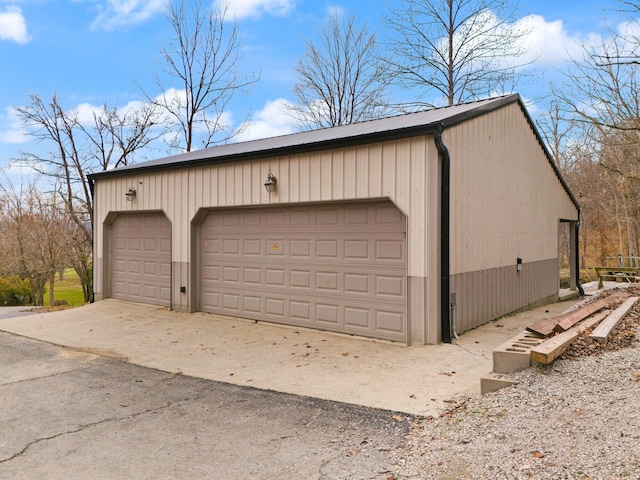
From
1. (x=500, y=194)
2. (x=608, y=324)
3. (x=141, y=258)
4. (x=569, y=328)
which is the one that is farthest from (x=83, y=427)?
(x=500, y=194)

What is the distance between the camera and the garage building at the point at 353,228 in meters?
6.32

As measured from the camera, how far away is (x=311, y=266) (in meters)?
7.57

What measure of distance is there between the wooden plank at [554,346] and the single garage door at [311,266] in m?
2.21

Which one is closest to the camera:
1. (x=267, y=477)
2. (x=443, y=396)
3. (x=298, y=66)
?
(x=267, y=477)

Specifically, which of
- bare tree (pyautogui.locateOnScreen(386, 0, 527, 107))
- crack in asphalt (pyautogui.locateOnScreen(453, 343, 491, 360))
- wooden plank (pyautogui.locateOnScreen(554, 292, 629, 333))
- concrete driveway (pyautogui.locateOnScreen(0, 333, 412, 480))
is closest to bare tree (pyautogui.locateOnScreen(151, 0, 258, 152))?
bare tree (pyautogui.locateOnScreen(386, 0, 527, 107))

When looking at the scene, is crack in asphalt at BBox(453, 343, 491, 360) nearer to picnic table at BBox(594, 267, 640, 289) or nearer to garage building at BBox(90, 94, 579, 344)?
garage building at BBox(90, 94, 579, 344)

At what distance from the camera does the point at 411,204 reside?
20.6ft

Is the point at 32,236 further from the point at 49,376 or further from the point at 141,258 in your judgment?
the point at 49,376

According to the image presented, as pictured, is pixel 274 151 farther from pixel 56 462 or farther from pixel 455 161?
pixel 56 462

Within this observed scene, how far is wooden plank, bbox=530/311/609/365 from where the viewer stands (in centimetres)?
405

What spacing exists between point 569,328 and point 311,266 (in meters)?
3.88

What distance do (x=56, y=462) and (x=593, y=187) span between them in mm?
24180

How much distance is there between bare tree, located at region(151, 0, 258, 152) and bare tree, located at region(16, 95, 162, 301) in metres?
1.28

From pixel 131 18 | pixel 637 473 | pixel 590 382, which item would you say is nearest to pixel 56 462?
pixel 637 473
